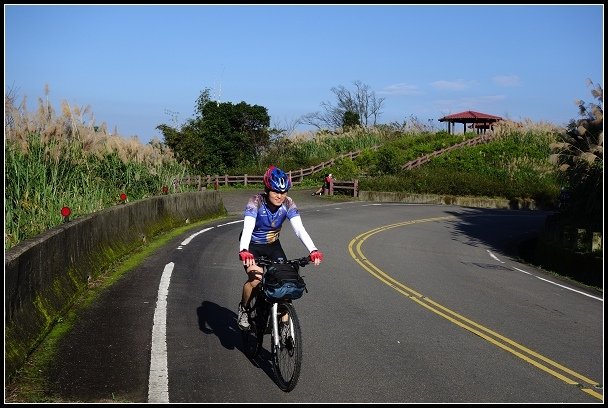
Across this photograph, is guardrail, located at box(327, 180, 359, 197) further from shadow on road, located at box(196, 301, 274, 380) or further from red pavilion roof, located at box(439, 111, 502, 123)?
shadow on road, located at box(196, 301, 274, 380)

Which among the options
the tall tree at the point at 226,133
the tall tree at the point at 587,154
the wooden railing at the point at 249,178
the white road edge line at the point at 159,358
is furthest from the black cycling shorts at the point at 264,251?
the tall tree at the point at 226,133

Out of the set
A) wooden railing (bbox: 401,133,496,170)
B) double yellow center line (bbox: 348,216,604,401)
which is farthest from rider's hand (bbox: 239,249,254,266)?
wooden railing (bbox: 401,133,496,170)

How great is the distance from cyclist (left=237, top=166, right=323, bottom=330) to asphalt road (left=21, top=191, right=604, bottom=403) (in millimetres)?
941

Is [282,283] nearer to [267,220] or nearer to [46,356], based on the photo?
[267,220]

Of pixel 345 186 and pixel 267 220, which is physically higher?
pixel 267 220

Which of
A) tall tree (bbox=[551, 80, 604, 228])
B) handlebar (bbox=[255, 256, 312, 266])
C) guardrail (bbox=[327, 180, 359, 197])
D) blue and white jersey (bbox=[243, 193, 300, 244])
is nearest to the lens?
handlebar (bbox=[255, 256, 312, 266])

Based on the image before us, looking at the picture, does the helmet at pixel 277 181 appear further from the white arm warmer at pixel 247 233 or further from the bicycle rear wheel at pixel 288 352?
the bicycle rear wheel at pixel 288 352

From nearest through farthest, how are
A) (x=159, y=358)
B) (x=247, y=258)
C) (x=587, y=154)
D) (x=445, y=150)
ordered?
(x=247, y=258)
(x=159, y=358)
(x=587, y=154)
(x=445, y=150)

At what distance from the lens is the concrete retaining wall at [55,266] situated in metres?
6.85

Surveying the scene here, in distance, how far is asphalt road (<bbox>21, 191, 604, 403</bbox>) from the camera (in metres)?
6.52

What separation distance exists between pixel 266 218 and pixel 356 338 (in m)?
2.28

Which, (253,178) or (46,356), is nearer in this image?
(46,356)

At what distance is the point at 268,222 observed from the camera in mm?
7367

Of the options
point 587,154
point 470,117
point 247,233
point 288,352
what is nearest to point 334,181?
point 470,117
